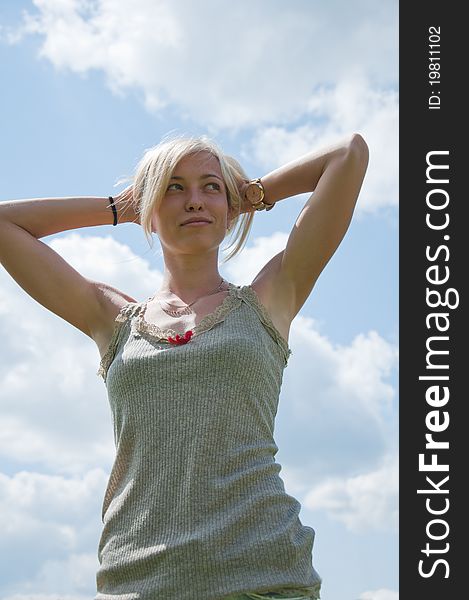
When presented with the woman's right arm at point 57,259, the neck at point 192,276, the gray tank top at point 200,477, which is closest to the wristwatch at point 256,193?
the neck at point 192,276

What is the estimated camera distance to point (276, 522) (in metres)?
2.85

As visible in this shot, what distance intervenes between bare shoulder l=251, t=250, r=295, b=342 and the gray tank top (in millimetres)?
120

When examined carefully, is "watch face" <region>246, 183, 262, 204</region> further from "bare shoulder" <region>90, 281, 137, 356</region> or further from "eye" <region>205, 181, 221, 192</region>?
"bare shoulder" <region>90, 281, 137, 356</region>

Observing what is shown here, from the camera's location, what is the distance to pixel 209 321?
322 centimetres

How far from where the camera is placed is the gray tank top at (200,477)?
275 centimetres

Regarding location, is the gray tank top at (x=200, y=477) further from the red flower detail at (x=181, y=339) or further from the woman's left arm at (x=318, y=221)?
the woman's left arm at (x=318, y=221)

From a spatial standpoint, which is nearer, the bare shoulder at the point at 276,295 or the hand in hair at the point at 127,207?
the bare shoulder at the point at 276,295

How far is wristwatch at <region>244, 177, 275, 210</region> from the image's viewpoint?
367 centimetres

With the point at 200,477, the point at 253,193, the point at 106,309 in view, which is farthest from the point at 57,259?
the point at 200,477

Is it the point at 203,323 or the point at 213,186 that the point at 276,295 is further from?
the point at 213,186

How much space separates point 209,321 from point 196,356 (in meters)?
0.22

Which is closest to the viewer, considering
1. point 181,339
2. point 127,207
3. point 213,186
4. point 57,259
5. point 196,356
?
point 196,356

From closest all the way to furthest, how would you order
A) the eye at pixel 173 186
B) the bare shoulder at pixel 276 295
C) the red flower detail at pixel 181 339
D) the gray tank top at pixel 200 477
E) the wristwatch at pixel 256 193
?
the gray tank top at pixel 200 477 < the red flower detail at pixel 181 339 < the bare shoulder at pixel 276 295 < the eye at pixel 173 186 < the wristwatch at pixel 256 193

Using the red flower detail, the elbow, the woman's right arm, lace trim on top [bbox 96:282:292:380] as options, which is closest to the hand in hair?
the woman's right arm
